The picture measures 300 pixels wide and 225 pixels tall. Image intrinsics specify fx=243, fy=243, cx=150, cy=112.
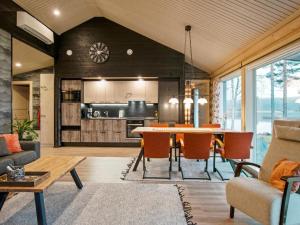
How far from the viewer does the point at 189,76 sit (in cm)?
813

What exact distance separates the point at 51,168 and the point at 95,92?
5.06m

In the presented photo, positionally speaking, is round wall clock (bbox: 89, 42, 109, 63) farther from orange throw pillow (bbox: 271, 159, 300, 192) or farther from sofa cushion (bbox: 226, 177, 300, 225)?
orange throw pillow (bbox: 271, 159, 300, 192)

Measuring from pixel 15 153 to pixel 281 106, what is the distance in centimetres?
473

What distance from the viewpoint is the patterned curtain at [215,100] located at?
7.11 metres

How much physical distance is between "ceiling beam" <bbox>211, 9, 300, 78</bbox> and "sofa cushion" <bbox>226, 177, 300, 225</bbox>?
6.50 ft

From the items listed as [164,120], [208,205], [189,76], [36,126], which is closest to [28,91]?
[36,126]

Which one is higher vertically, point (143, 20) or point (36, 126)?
point (143, 20)

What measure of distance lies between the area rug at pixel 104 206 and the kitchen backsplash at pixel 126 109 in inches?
178

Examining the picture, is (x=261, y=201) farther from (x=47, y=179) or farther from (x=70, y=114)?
(x=70, y=114)

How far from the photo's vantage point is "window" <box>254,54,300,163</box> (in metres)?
4.00

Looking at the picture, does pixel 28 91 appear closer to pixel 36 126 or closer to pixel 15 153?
pixel 36 126

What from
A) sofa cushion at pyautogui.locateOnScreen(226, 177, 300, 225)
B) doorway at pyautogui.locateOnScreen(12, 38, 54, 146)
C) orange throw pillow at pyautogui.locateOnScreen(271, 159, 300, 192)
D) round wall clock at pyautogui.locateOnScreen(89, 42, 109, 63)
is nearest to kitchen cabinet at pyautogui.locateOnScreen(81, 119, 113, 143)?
doorway at pyautogui.locateOnScreen(12, 38, 54, 146)

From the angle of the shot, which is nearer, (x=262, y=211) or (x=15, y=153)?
(x=262, y=211)

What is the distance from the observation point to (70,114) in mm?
7773
